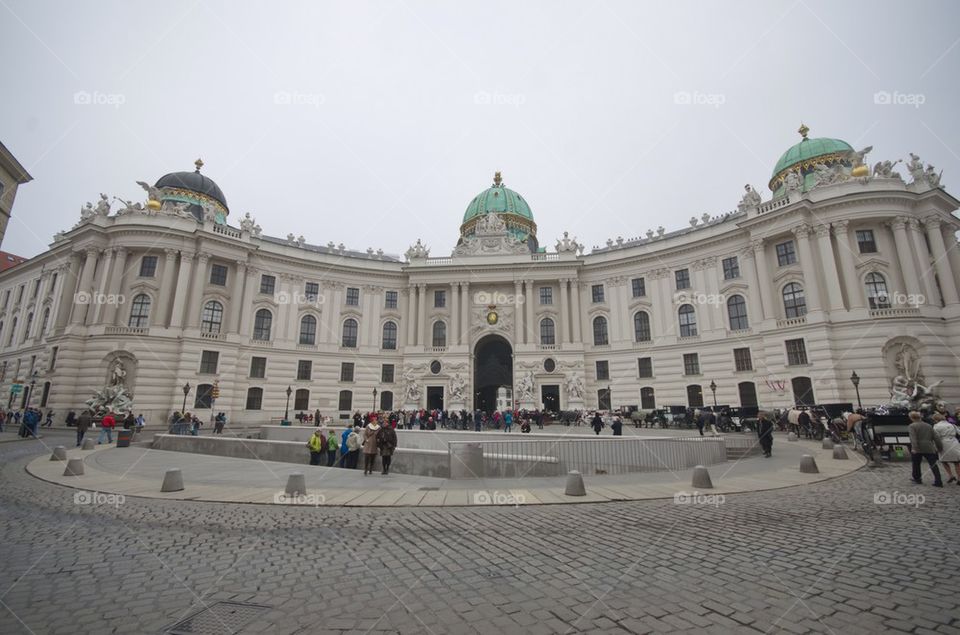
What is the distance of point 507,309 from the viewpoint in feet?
144

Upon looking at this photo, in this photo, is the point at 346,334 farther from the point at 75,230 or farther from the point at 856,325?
the point at 856,325

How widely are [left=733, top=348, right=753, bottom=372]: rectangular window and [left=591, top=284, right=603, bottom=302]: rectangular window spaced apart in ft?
43.3

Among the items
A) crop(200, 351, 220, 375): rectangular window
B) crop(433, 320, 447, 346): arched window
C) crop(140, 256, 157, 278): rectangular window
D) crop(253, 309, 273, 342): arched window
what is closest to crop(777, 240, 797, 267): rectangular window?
crop(433, 320, 447, 346): arched window

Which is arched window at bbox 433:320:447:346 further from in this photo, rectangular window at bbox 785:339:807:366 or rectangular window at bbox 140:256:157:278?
rectangular window at bbox 785:339:807:366

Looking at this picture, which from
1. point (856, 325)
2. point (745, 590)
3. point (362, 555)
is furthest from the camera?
point (856, 325)

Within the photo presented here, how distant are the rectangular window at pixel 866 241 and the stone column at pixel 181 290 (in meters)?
54.1

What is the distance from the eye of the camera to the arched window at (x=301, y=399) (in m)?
40.0

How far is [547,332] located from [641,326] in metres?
9.23

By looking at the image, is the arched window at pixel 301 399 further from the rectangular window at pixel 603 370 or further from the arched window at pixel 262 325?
the rectangular window at pixel 603 370

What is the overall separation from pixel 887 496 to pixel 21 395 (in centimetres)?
6309

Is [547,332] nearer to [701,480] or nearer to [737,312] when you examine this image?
[737,312]

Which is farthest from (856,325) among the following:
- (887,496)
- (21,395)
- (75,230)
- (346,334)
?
(21,395)

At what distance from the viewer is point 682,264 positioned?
39.3 meters

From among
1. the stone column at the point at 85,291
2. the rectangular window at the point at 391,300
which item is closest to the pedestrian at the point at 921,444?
the rectangular window at the point at 391,300
